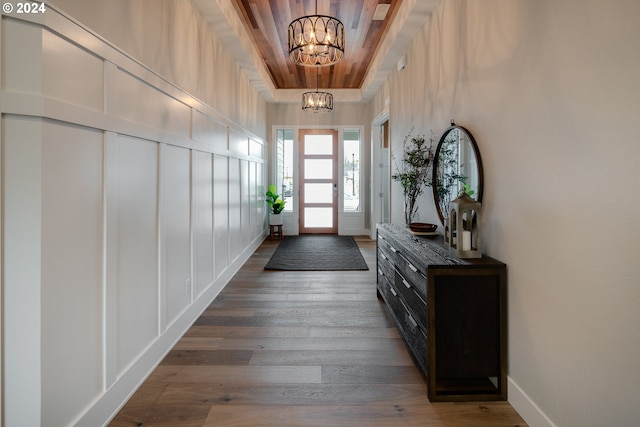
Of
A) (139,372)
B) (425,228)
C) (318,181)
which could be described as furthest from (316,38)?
(318,181)

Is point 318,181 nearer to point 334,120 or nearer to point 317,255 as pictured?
point 334,120

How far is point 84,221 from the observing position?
56.4 inches

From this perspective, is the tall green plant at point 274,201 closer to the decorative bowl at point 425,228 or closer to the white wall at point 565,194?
the decorative bowl at point 425,228

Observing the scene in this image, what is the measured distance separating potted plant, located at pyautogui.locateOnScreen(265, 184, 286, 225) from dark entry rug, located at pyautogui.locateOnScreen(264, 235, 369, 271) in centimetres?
42

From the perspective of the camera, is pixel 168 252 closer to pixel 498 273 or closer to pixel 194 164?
pixel 194 164

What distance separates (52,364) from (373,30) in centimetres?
422

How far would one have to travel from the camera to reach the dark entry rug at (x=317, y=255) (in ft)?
14.8

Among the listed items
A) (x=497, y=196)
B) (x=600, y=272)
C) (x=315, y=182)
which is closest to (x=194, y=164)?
(x=497, y=196)

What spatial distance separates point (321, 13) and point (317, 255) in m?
3.16

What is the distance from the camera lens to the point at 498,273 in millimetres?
1771

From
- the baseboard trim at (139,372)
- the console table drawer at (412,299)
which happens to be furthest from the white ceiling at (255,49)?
the baseboard trim at (139,372)

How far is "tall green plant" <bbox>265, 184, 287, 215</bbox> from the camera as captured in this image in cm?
650

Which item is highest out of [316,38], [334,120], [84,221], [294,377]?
[334,120]

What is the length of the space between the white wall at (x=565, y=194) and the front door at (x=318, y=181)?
5024 millimetres
